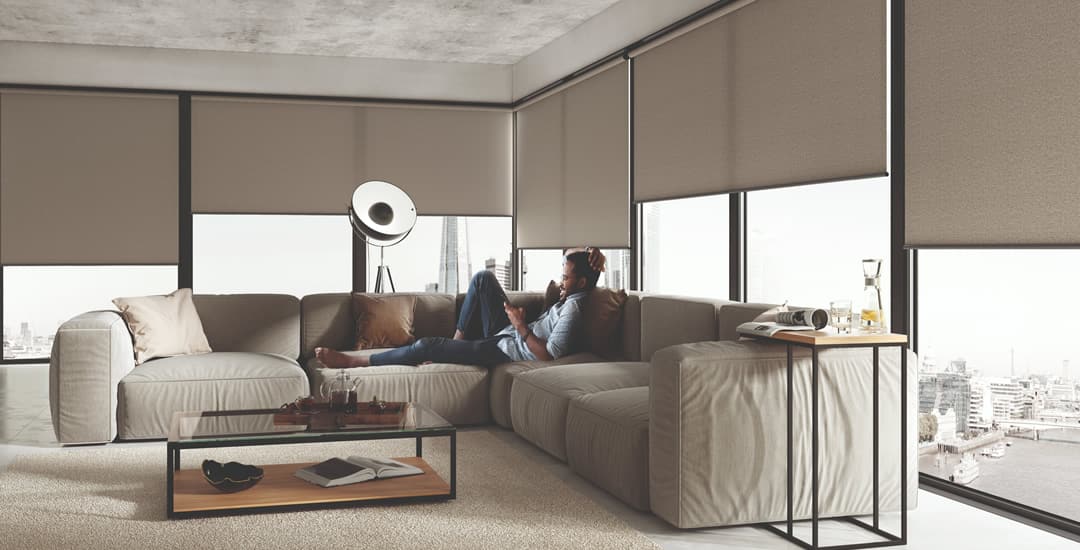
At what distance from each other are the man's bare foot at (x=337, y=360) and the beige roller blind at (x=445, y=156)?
2.87 metres

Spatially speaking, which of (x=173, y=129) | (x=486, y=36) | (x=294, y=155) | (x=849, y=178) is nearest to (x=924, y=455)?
(x=849, y=178)

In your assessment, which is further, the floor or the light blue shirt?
the light blue shirt

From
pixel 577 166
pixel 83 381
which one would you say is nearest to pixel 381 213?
pixel 577 166

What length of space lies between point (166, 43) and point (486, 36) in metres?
2.49

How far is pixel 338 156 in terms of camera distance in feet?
26.2

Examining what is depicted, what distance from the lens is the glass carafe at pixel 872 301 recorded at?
3320mm

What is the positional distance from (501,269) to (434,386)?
10.7 ft

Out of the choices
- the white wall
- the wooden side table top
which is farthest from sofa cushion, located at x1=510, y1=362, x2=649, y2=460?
the white wall

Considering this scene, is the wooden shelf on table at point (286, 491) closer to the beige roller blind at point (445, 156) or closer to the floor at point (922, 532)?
the floor at point (922, 532)

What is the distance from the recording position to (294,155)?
7.92 m

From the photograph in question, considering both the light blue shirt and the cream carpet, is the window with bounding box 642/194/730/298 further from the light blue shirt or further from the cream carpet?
the cream carpet

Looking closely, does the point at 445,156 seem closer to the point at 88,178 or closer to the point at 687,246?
the point at 88,178

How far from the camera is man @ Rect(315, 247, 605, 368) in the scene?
5.39 metres

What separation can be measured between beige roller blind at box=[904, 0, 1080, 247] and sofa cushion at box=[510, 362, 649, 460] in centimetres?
148
